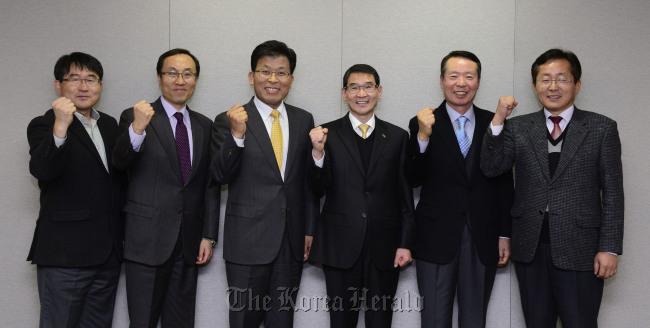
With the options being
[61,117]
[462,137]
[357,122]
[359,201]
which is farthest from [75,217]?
[462,137]

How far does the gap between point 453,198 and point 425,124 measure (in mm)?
466

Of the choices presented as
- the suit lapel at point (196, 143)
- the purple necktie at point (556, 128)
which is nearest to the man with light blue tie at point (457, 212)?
the purple necktie at point (556, 128)

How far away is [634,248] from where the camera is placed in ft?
11.1

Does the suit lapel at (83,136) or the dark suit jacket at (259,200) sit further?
the dark suit jacket at (259,200)

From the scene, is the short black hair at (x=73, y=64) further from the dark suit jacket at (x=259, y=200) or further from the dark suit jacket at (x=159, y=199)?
the dark suit jacket at (x=259, y=200)

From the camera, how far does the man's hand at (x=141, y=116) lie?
269 centimetres

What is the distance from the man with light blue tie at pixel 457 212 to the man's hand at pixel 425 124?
20 mm

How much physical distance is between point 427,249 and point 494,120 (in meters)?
0.80

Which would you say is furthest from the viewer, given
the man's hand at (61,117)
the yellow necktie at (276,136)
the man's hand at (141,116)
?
the yellow necktie at (276,136)

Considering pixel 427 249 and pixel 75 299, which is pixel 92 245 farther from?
pixel 427 249

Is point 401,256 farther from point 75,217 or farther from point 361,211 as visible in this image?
point 75,217

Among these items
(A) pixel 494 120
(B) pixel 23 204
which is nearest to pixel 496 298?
(A) pixel 494 120

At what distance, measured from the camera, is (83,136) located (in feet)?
9.12

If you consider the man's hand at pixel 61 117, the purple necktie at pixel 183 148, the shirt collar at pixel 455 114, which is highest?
the shirt collar at pixel 455 114
